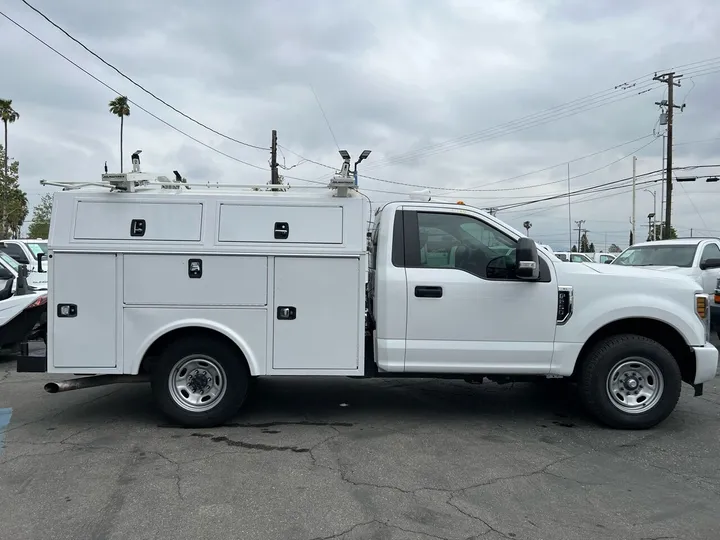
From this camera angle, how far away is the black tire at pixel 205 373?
5.64 metres

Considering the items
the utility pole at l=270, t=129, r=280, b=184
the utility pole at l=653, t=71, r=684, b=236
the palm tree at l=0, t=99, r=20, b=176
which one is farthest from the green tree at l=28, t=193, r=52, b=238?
the utility pole at l=653, t=71, r=684, b=236

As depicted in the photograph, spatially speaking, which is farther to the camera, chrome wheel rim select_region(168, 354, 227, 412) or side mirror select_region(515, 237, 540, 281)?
chrome wheel rim select_region(168, 354, 227, 412)

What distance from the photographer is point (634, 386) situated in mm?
5812

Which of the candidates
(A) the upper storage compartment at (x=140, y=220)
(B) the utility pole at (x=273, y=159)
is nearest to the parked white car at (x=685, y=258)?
(A) the upper storage compartment at (x=140, y=220)

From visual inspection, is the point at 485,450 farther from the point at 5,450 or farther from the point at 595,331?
the point at 5,450

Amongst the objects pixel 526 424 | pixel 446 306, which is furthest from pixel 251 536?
pixel 526 424

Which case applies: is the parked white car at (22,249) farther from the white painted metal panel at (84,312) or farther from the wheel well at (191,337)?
the wheel well at (191,337)

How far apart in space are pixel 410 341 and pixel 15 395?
4.98 metres

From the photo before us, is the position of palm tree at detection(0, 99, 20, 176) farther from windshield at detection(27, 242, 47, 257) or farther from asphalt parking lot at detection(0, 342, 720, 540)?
asphalt parking lot at detection(0, 342, 720, 540)

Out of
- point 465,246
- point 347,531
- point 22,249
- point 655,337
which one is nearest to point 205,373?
point 347,531

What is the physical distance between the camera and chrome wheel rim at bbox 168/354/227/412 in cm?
570

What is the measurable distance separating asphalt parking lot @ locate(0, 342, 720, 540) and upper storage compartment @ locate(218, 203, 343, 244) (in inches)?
73.2

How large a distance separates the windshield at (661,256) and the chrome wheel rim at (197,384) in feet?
31.3

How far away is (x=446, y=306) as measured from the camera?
562cm
